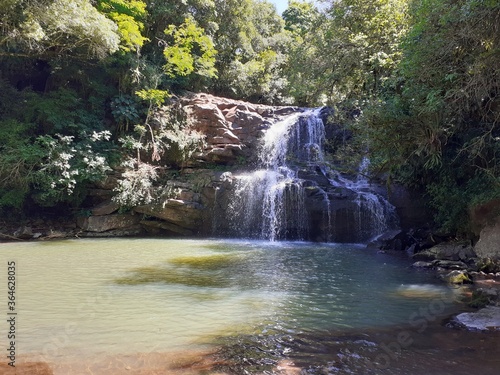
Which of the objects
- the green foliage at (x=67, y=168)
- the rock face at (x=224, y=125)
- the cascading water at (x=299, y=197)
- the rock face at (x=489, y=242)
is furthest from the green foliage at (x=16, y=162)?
the rock face at (x=489, y=242)

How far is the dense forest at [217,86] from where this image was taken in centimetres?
788

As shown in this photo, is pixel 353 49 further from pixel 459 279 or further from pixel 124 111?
pixel 124 111

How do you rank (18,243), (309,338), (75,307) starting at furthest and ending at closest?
(18,243) < (75,307) < (309,338)

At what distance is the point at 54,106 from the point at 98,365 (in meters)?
14.8

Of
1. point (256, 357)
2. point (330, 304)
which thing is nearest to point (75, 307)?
point (256, 357)

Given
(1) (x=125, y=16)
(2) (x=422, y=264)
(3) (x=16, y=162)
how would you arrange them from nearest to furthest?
1. (2) (x=422, y=264)
2. (3) (x=16, y=162)
3. (1) (x=125, y=16)

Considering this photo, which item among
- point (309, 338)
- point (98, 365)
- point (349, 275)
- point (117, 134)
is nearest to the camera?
point (98, 365)

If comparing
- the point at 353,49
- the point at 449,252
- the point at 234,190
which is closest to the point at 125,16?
the point at 234,190

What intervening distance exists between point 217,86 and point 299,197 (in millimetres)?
10960

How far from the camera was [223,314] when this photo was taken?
541 cm

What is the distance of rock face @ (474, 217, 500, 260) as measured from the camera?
9.09 m

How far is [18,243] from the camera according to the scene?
13055mm

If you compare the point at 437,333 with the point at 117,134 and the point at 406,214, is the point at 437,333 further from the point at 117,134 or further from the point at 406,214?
the point at 117,134

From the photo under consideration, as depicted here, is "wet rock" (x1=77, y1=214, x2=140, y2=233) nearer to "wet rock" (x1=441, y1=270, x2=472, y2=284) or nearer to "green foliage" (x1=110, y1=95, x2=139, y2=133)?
"green foliage" (x1=110, y1=95, x2=139, y2=133)
